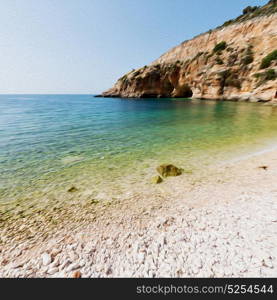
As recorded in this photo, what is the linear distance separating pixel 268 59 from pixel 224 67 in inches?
469

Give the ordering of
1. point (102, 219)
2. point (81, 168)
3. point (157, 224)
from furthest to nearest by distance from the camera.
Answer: point (81, 168) → point (102, 219) → point (157, 224)

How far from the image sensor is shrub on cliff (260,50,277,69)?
37.6 meters

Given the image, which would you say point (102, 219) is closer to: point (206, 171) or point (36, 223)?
point (36, 223)

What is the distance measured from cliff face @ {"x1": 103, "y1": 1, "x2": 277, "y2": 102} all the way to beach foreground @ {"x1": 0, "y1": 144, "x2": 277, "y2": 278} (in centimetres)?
4192

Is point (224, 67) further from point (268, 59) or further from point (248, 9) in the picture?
point (248, 9)

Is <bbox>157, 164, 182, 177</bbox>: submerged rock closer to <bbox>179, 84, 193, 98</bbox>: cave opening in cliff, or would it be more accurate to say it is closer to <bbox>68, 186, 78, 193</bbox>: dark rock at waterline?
<bbox>68, 186, 78, 193</bbox>: dark rock at waterline

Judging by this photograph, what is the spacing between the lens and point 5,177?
7.47m

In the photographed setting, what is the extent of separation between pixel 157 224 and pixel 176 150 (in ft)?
23.1

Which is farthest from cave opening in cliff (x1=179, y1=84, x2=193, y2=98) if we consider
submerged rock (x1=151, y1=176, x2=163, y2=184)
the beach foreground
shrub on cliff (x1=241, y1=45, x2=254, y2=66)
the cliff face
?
the beach foreground

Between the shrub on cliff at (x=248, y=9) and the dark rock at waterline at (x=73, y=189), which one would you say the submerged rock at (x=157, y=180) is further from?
the shrub on cliff at (x=248, y=9)

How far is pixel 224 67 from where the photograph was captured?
1902 inches

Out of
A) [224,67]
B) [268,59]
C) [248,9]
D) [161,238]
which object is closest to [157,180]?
[161,238]

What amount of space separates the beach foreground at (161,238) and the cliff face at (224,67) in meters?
41.9
